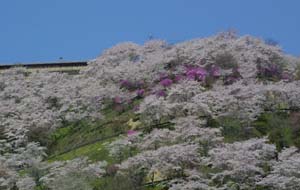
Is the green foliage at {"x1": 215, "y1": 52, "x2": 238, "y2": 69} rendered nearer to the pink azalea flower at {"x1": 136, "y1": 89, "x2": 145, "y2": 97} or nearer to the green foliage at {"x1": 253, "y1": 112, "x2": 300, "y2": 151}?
the pink azalea flower at {"x1": 136, "y1": 89, "x2": 145, "y2": 97}

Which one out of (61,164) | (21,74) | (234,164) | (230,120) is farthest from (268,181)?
(21,74)

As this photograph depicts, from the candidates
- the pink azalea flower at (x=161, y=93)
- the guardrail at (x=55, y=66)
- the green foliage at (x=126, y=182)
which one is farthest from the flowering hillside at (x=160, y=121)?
the guardrail at (x=55, y=66)

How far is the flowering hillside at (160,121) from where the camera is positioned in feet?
101

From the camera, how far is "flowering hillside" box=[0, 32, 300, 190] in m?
30.9

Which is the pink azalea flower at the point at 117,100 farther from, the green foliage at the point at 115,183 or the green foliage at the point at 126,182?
the green foliage at the point at 126,182

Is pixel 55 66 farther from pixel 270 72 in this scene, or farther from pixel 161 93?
pixel 270 72

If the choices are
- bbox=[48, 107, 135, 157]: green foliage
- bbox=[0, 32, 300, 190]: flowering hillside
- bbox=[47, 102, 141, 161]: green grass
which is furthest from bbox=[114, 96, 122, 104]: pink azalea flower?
bbox=[48, 107, 135, 157]: green foliage

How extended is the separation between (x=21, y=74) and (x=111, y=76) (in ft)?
41.7

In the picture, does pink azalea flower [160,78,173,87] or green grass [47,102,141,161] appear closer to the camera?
green grass [47,102,141,161]

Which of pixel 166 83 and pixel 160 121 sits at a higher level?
pixel 166 83

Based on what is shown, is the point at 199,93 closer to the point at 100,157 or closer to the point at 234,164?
the point at 100,157

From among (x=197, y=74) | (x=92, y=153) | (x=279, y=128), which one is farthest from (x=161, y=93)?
(x=279, y=128)

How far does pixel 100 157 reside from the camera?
3812 centimetres

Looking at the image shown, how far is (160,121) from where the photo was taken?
3994 centimetres
